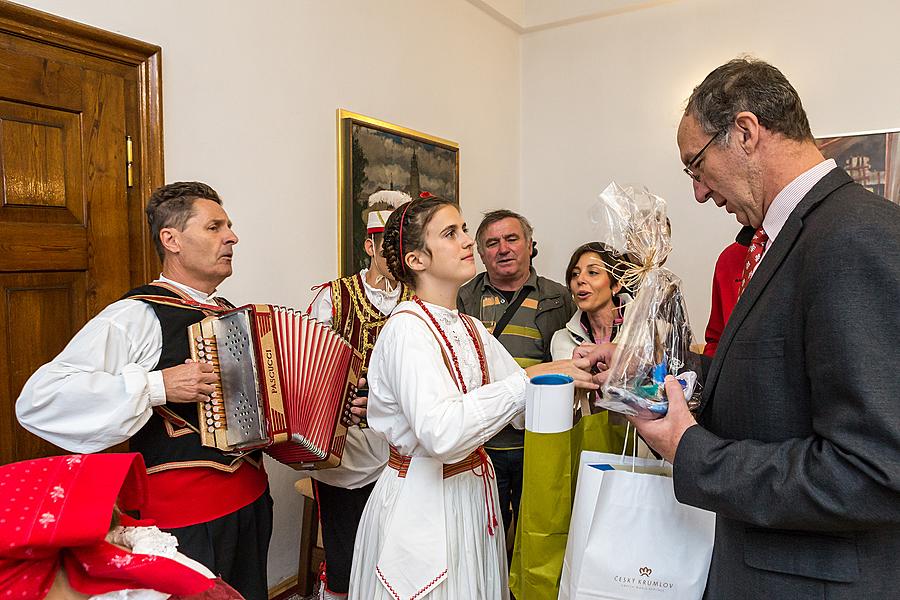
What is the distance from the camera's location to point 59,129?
2.23m

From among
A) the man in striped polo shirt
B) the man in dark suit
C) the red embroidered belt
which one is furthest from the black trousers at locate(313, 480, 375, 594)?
the man in dark suit

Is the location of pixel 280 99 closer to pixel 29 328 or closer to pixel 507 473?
pixel 29 328

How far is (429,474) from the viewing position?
1.72 meters

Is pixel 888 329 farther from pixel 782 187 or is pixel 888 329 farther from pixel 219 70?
pixel 219 70

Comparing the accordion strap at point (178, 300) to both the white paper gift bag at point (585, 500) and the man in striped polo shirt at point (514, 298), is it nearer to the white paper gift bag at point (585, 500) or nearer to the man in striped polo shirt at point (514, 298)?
the white paper gift bag at point (585, 500)

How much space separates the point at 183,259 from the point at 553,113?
3.74 meters

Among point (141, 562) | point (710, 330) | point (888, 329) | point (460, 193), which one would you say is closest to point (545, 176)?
point (460, 193)

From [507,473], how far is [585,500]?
1420 mm

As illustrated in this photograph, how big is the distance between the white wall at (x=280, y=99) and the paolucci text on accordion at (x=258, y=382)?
1.07 m

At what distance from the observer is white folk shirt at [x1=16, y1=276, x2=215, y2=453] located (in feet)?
5.61

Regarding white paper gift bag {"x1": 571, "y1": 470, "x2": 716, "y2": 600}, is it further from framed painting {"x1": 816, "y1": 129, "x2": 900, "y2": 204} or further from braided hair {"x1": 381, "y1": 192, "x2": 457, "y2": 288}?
framed painting {"x1": 816, "y1": 129, "x2": 900, "y2": 204}

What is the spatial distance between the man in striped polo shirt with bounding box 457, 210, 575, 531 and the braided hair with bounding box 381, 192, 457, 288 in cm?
118

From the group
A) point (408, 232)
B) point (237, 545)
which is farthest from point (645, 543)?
point (237, 545)

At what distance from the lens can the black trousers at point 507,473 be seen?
2.78 meters
